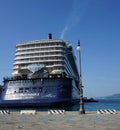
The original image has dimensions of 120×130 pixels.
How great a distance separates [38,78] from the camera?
4531 cm

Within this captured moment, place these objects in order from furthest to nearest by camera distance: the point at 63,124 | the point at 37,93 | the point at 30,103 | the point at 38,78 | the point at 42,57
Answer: the point at 42,57
the point at 38,78
the point at 37,93
the point at 30,103
the point at 63,124

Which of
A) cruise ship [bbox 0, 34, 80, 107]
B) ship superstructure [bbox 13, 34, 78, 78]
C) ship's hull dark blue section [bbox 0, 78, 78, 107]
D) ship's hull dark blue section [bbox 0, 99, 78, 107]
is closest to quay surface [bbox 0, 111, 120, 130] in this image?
ship's hull dark blue section [bbox 0, 99, 78, 107]

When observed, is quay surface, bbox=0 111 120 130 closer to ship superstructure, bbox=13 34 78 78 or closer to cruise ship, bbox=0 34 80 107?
cruise ship, bbox=0 34 80 107

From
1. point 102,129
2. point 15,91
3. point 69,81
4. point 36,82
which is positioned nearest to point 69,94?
point 69,81

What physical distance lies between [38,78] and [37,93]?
3019 millimetres

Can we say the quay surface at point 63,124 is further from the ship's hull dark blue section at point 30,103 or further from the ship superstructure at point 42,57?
the ship superstructure at point 42,57

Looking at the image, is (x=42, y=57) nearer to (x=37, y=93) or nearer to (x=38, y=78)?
(x=38, y=78)

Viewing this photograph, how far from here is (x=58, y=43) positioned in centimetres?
5428

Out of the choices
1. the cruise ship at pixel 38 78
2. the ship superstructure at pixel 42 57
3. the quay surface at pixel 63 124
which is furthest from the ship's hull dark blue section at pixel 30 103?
the quay surface at pixel 63 124

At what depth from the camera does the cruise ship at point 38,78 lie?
1709 inches

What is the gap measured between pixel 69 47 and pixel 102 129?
4861 cm

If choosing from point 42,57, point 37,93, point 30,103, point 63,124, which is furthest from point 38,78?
point 63,124

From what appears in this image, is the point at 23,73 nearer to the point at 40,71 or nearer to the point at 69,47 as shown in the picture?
the point at 40,71

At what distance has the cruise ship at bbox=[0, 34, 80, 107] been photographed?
4341 centimetres
